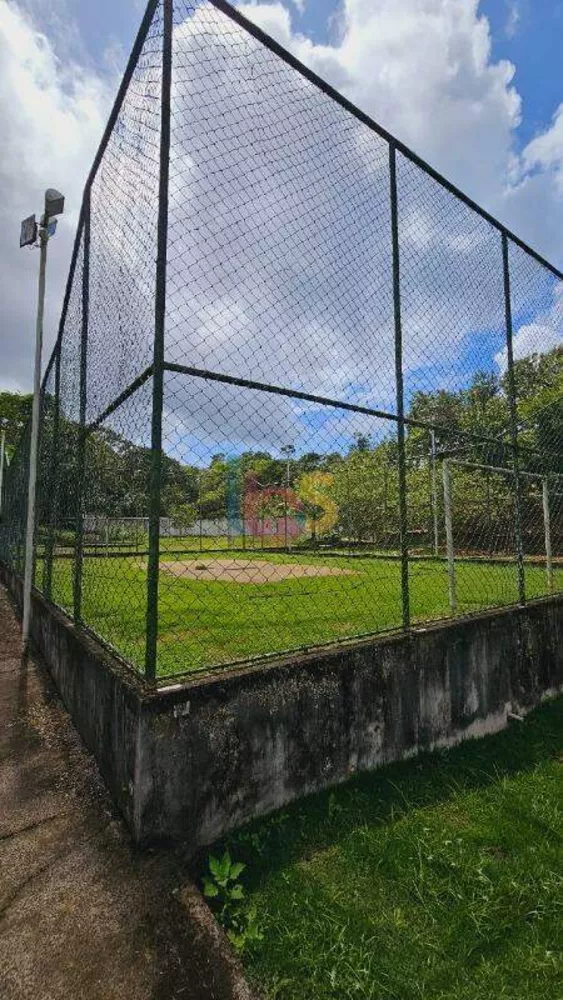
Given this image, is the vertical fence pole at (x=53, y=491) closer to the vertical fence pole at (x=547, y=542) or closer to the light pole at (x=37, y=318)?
the light pole at (x=37, y=318)

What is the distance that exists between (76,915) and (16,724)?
156cm

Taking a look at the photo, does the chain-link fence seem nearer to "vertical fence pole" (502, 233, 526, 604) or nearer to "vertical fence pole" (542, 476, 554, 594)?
"vertical fence pole" (502, 233, 526, 604)

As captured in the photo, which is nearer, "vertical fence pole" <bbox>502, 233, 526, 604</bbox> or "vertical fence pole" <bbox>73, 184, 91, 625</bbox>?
"vertical fence pole" <bbox>73, 184, 91, 625</bbox>

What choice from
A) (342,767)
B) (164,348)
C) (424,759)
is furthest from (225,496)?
(424,759)

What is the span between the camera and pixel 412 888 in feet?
5.12

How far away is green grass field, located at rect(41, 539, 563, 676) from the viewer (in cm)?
266

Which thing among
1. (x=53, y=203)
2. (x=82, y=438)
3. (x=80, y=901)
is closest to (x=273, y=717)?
(x=80, y=901)

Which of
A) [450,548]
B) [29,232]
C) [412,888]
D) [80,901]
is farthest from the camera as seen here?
[29,232]

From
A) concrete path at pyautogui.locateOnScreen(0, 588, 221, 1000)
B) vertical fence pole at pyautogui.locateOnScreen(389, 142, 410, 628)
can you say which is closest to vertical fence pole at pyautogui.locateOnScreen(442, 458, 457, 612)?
vertical fence pole at pyautogui.locateOnScreen(389, 142, 410, 628)

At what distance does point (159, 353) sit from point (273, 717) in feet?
4.45

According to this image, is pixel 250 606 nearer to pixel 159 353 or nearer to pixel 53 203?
pixel 159 353

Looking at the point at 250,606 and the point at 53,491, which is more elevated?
the point at 53,491

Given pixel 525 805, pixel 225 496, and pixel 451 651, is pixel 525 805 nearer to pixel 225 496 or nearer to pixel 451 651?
pixel 451 651

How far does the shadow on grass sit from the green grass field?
576 millimetres
